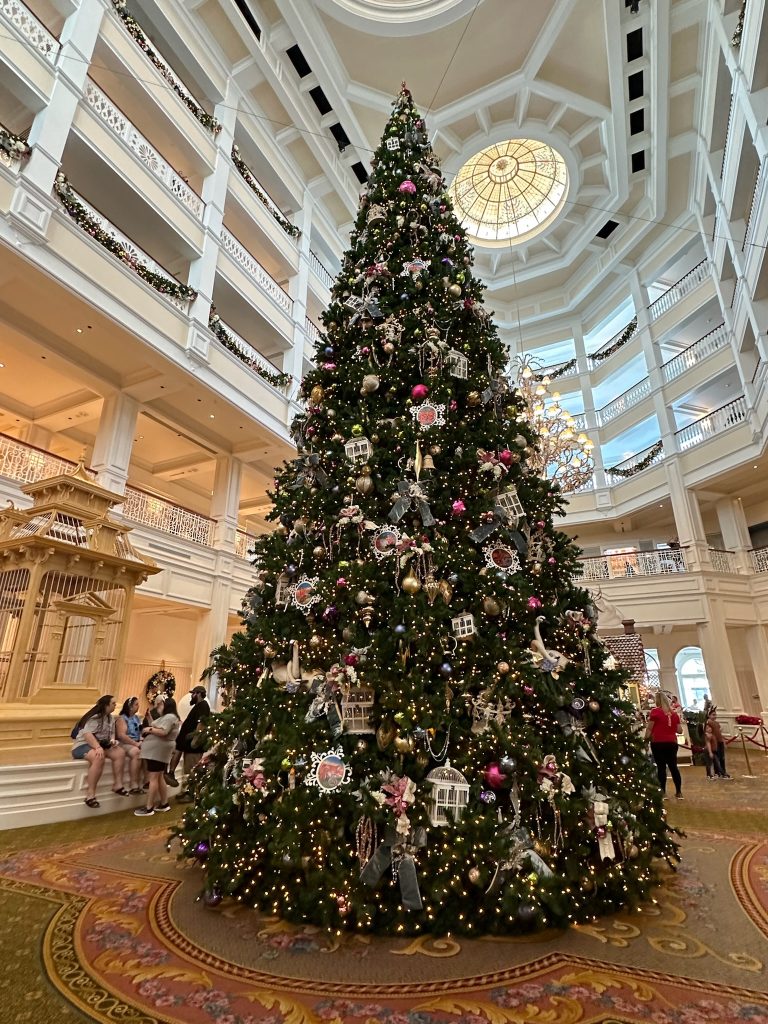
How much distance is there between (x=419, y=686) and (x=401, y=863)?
73 centimetres

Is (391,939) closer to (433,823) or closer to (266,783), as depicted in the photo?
(433,823)

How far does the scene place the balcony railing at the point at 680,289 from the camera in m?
14.1

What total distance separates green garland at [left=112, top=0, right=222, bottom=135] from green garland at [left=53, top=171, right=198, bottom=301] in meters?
3.06

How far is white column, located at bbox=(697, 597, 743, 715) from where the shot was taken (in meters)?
11.9

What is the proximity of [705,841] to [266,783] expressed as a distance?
3332 millimetres

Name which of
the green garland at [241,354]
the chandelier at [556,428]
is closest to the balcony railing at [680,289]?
the chandelier at [556,428]

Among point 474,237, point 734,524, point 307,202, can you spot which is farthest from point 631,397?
point 307,202

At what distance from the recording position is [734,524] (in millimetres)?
13961

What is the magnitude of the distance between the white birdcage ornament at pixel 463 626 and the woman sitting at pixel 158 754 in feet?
12.2

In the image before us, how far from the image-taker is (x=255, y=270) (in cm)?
1160


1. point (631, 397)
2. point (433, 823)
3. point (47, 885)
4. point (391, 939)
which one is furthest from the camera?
point (631, 397)

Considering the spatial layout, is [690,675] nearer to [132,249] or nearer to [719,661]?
[719,661]

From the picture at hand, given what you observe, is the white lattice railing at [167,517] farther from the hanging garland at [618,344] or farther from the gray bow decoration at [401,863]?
the hanging garland at [618,344]

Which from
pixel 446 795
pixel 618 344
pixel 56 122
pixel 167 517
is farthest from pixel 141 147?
pixel 618 344
